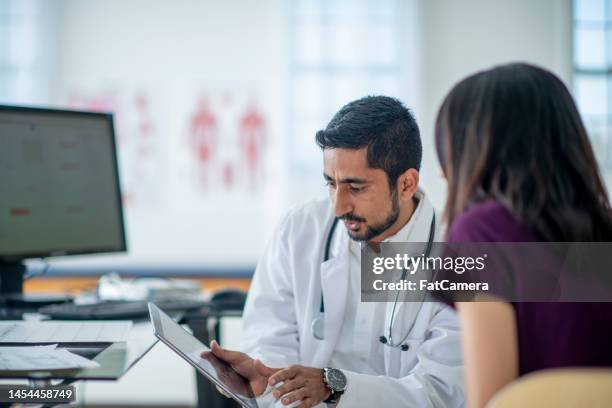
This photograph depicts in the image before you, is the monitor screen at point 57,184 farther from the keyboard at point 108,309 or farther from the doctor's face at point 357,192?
the doctor's face at point 357,192

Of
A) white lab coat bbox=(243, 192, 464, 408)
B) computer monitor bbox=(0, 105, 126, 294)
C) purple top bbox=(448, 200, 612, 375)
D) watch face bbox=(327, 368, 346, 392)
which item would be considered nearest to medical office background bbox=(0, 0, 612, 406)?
computer monitor bbox=(0, 105, 126, 294)

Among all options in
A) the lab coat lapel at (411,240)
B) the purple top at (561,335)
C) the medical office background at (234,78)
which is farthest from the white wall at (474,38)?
the purple top at (561,335)

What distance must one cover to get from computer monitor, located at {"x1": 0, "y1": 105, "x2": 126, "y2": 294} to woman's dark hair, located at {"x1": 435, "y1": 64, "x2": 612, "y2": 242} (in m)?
1.18

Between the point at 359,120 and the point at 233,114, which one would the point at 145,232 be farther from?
the point at 359,120

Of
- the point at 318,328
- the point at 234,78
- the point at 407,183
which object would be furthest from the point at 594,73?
the point at 318,328

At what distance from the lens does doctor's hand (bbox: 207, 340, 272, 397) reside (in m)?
1.29

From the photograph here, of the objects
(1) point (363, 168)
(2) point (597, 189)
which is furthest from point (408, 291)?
(2) point (597, 189)

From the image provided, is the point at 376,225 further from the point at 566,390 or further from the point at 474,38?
the point at 474,38

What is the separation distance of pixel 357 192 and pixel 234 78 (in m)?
3.30

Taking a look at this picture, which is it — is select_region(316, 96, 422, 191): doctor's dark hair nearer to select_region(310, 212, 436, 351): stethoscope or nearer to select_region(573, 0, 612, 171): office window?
select_region(310, 212, 436, 351): stethoscope

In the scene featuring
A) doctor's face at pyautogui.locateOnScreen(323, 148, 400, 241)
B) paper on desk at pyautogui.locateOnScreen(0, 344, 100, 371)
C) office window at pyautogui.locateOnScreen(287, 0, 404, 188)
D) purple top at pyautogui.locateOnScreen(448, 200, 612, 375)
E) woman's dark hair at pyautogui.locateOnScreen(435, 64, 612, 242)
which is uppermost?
office window at pyautogui.locateOnScreen(287, 0, 404, 188)

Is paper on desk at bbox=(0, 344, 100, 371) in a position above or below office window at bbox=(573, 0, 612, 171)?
below

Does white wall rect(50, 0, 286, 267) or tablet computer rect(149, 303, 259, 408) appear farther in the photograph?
white wall rect(50, 0, 286, 267)

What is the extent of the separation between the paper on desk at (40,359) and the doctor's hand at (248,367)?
259 mm
